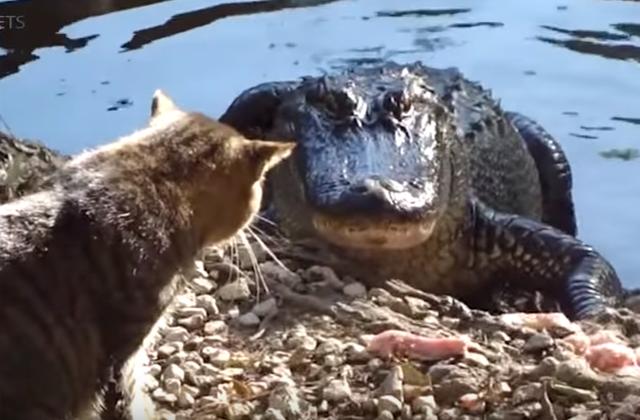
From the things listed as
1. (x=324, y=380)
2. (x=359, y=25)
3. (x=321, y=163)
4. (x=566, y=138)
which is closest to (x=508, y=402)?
(x=324, y=380)

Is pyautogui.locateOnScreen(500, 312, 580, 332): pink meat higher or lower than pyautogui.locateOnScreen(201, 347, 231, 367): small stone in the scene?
lower

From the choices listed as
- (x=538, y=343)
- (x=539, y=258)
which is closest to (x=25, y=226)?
(x=538, y=343)

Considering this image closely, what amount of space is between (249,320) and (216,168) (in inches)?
50.4

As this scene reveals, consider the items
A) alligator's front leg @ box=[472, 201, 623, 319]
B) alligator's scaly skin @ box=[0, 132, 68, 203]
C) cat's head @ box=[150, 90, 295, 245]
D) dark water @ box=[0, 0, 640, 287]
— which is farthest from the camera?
dark water @ box=[0, 0, 640, 287]

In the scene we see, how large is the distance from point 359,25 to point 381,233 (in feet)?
13.7

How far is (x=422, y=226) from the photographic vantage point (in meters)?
5.73

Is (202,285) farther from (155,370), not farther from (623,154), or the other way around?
(623,154)

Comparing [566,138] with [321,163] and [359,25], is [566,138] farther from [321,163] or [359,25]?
[321,163]

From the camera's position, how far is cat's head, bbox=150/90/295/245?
13.2 ft

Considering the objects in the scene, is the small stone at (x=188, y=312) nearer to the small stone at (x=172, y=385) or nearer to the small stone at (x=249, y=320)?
the small stone at (x=249, y=320)

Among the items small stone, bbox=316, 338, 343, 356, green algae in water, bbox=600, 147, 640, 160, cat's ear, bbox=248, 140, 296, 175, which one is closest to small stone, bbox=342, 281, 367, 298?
small stone, bbox=316, 338, 343, 356

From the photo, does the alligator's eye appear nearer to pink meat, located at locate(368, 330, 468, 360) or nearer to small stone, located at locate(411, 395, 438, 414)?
pink meat, located at locate(368, 330, 468, 360)

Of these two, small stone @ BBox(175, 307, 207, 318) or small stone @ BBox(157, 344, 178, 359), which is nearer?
small stone @ BBox(157, 344, 178, 359)

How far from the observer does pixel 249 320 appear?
5238 mm
